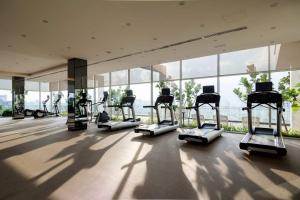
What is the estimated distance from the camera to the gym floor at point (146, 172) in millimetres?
2346

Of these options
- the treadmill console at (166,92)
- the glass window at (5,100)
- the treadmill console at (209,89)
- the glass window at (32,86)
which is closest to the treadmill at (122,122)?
the treadmill console at (166,92)

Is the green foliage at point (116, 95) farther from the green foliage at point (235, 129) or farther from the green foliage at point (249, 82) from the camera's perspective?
the green foliage at point (249, 82)

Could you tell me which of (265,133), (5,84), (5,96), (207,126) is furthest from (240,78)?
(5,96)

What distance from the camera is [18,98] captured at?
42.5ft

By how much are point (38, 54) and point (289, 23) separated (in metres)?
8.27

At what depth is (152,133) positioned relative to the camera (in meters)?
5.92

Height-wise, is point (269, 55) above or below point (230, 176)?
above

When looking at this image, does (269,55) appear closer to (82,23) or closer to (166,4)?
(166,4)

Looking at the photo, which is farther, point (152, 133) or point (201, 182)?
point (152, 133)

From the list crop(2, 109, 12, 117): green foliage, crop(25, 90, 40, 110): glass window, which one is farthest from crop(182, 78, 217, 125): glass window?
crop(2, 109, 12, 117): green foliage

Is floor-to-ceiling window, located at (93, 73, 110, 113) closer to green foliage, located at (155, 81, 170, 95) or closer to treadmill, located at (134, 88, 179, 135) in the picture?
green foliage, located at (155, 81, 170, 95)

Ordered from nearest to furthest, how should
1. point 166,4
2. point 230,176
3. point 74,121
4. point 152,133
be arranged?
point 230,176, point 166,4, point 152,133, point 74,121

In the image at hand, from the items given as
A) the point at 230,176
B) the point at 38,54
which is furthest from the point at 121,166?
the point at 38,54

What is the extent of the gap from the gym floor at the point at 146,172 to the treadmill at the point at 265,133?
183 millimetres
